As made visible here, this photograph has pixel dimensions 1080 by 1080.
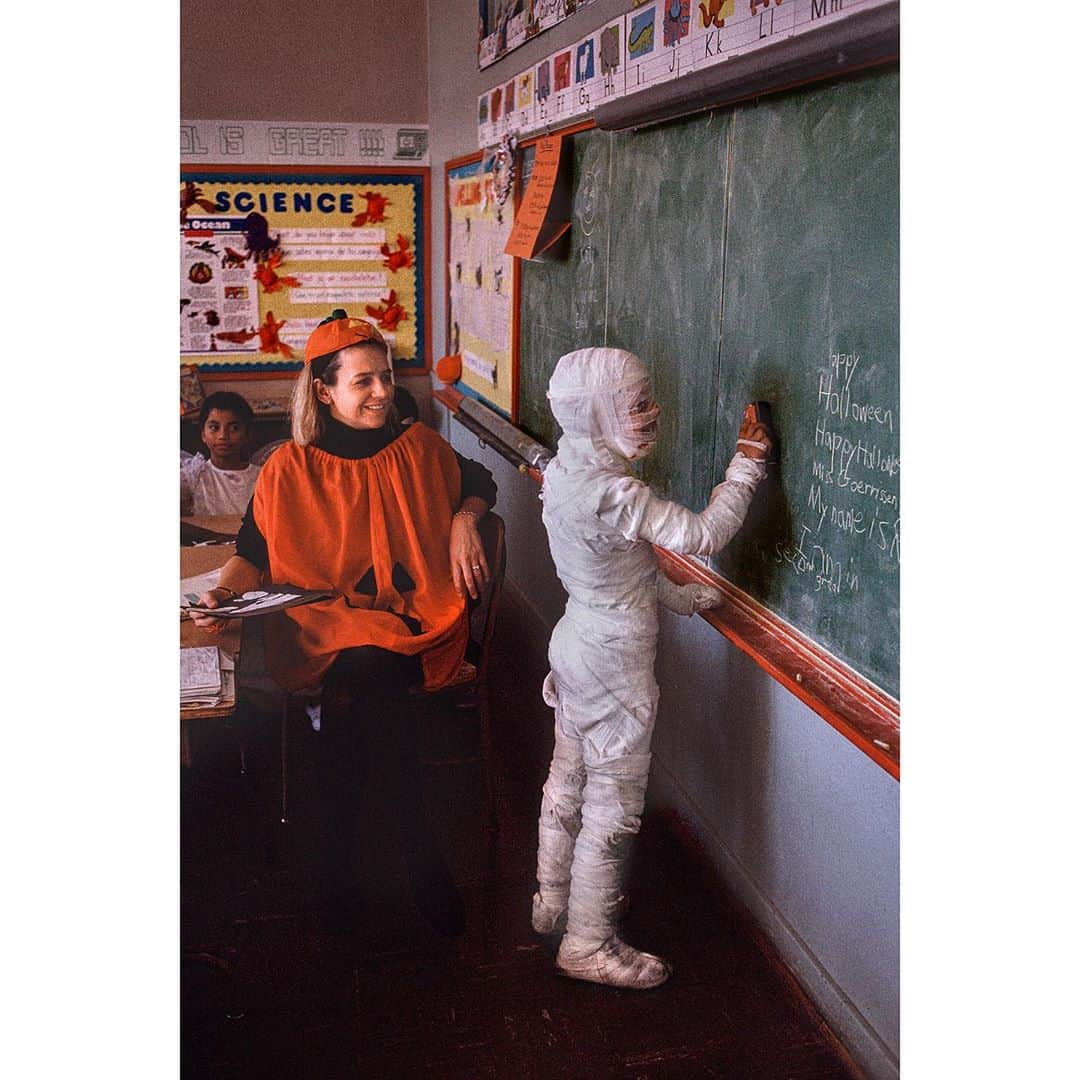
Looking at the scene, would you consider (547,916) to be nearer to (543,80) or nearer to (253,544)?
(253,544)

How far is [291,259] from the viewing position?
1.25 metres

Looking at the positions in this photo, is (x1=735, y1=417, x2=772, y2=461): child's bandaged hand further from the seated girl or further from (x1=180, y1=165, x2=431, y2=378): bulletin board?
the seated girl

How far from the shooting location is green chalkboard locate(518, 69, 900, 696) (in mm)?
1050

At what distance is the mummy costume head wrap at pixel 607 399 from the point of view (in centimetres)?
120

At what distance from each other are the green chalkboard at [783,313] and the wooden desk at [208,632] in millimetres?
572

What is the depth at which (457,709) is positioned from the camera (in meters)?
1.46

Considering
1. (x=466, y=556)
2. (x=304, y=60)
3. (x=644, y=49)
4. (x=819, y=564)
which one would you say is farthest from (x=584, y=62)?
(x=819, y=564)

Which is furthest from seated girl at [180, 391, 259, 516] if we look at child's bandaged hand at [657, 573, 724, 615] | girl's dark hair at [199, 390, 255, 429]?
child's bandaged hand at [657, 573, 724, 615]

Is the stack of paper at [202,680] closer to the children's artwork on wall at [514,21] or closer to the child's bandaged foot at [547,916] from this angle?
the child's bandaged foot at [547,916]

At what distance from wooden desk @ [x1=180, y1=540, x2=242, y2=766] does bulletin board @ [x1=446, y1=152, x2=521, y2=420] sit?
37 cm

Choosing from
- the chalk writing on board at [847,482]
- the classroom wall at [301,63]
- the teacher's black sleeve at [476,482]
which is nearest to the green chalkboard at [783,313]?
the chalk writing on board at [847,482]
